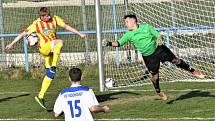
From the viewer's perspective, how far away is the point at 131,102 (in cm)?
1325

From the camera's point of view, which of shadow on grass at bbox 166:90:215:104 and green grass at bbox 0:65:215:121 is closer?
green grass at bbox 0:65:215:121

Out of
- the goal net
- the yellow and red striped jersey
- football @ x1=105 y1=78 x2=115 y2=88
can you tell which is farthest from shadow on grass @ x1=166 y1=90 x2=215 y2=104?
the yellow and red striped jersey

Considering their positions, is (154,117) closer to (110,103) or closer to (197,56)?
(110,103)

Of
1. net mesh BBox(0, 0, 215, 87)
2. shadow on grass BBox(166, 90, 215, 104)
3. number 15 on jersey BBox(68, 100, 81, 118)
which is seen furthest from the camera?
net mesh BBox(0, 0, 215, 87)

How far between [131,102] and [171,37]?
476 centimetres

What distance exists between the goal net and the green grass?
52 cm

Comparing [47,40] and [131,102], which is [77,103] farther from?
[131,102]

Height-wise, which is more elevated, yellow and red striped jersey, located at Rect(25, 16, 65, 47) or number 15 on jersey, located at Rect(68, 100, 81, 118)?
yellow and red striped jersey, located at Rect(25, 16, 65, 47)

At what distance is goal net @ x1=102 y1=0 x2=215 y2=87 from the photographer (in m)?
16.0

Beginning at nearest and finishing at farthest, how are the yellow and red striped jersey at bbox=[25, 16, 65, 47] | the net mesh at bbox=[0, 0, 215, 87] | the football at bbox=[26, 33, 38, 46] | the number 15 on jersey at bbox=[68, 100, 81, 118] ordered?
1. the number 15 on jersey at bbox=[68, 100, 81, 118]
2. the yellow and red striped jersey at bbox=[25, 16, 65, 47]
3. the football at bbox=[26, 33, 38, 46]
4. the net mesh at bbox=[0, 0, 215, 87]

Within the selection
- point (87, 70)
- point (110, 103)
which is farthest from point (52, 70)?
point (87, 70)

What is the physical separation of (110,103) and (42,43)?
1901mm

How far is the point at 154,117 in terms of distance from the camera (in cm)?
1134

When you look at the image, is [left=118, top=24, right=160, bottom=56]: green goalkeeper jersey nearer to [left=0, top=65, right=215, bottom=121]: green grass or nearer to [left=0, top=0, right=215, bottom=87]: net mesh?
[left=0, top=65, right=215, bottom=121]: green grass
